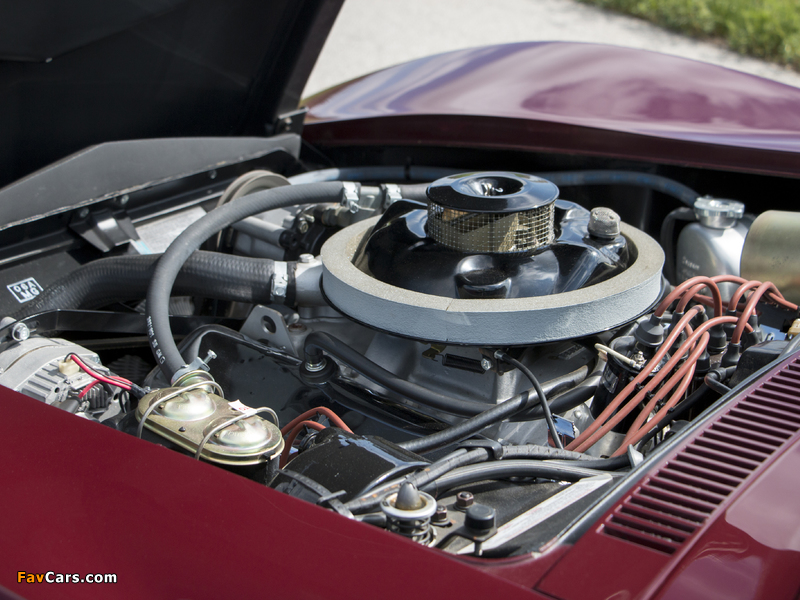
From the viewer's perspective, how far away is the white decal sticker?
1552 millimetres

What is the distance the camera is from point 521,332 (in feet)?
3.90

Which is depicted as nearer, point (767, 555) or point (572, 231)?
point (767, 555)

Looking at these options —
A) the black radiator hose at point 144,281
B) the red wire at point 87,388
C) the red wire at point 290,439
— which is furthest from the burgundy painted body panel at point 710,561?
the black radiator hose at point 144,281

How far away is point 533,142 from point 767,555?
4.59ft

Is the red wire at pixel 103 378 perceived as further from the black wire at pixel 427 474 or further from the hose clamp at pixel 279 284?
the black wire at pixel 427 474

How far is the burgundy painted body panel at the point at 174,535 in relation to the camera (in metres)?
0.73

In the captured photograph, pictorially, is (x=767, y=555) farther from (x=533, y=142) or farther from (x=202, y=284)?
(x=533, y=142)

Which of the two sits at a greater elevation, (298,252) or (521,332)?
(521,332)

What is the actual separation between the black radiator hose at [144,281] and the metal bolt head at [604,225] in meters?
0.62

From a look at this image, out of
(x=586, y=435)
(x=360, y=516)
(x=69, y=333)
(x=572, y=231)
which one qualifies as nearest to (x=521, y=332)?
(x=586, y=435)

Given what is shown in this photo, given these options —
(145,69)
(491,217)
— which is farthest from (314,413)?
(145,69)

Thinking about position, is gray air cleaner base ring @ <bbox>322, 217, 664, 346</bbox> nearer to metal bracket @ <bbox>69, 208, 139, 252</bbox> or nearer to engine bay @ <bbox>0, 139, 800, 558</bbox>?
engine bay @ <bbox>0, 139, 800, 558</bbox>

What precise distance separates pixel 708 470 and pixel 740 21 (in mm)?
8400

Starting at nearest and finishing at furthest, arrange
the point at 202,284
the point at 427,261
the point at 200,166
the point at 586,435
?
1. the point at 586,435
2. the point at 427,261
3. the point at 202,284
4. the point at 200,166
